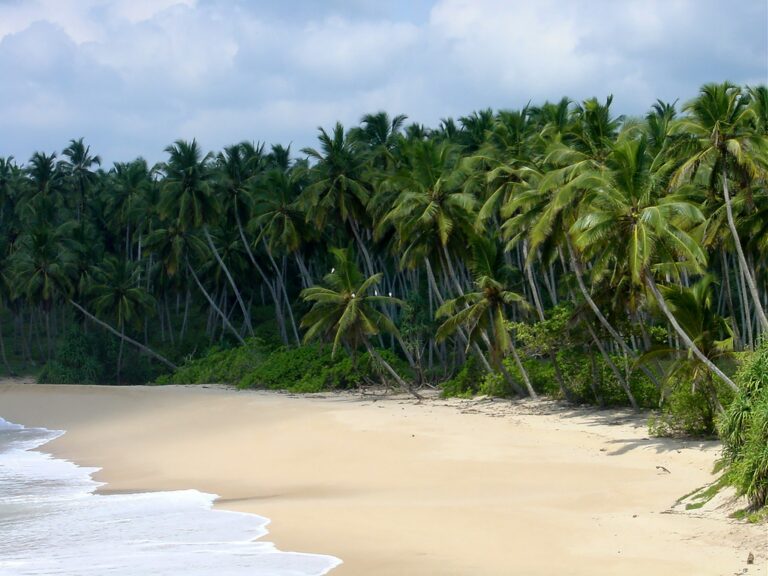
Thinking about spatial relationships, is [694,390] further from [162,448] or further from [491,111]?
[491,111]

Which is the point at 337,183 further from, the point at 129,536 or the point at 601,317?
the point at 129,536

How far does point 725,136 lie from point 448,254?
1263 centimetres

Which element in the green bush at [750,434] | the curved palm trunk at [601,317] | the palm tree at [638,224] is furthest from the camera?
the curved palm trunk at [601,317]

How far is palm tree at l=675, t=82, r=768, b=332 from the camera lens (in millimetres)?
20047

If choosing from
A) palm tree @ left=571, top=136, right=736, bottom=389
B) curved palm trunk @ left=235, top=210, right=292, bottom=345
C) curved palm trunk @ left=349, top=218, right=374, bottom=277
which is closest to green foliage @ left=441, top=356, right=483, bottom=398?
curved palm trunk @ left=349, top=218, right=374, bottom=277

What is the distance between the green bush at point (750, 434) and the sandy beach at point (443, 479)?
1.56ft

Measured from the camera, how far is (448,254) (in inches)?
1244

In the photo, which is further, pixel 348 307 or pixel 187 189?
pixel 187 189

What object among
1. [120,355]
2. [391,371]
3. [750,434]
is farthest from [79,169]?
[750,434]

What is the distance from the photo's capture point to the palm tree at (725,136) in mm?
20047

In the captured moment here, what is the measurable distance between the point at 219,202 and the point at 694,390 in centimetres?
3326

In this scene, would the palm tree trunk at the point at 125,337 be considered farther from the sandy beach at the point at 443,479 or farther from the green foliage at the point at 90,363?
the sandy beach at the point at 443,479

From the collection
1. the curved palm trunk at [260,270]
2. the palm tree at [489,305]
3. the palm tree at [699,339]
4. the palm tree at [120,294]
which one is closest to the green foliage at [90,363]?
the palm tree at [120,294]

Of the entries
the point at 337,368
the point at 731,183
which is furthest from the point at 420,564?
the point at 337,368
